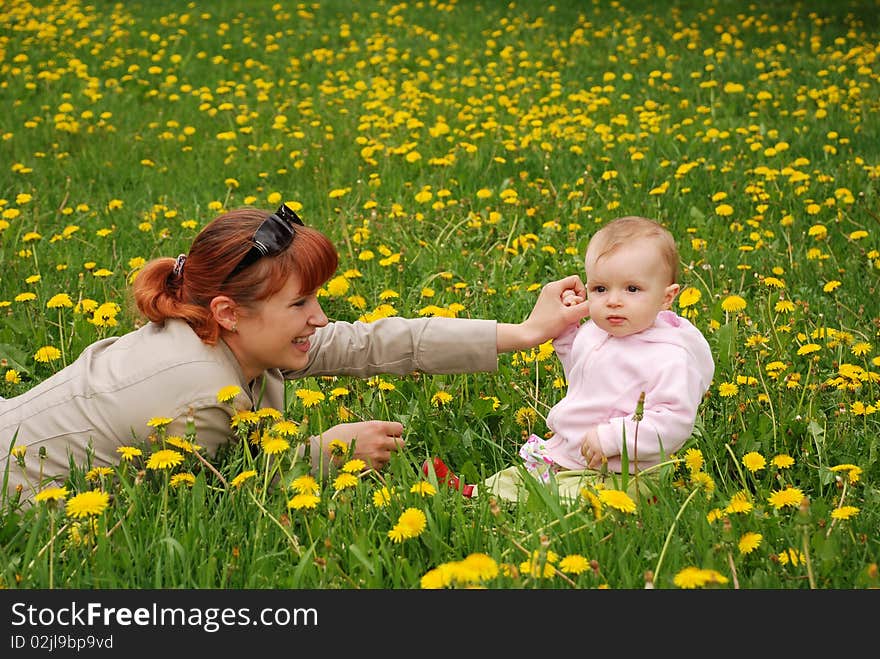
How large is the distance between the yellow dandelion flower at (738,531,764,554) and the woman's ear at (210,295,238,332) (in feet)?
4.21

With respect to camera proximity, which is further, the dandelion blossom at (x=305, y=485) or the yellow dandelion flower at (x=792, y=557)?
the dandelion blossom at (x=305, y=485)

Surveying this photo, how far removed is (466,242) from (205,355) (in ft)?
6.79

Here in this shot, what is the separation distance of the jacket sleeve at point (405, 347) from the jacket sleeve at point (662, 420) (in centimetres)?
56

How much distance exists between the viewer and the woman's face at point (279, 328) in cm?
253

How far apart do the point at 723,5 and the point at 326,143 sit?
22.6 feet

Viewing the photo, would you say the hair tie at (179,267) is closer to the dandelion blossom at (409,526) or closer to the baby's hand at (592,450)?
the dandelion blossom at (409,526)

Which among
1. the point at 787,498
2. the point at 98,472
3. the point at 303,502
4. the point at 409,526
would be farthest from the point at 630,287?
the point at 98,472

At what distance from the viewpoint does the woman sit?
241 cm

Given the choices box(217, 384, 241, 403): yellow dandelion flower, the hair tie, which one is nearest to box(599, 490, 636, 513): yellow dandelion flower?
box(217, 384, 241, 403): yellow dandelion flower

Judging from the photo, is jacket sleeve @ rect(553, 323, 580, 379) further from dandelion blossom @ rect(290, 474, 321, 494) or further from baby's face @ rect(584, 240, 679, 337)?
dandelion blossom @ rect(290, 474, 321, 494)

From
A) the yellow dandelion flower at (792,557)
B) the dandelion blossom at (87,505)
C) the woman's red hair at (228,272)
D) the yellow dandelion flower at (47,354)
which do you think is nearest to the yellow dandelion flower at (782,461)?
the yellow dandelion flower at (792,557)

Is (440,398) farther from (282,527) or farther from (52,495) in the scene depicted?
(52,495)
